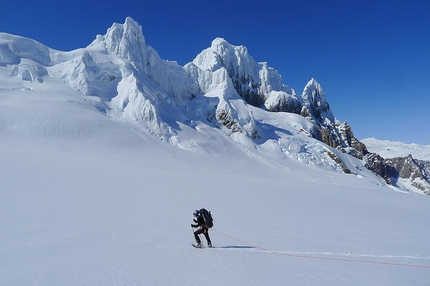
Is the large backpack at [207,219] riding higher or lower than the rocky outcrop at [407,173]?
lower

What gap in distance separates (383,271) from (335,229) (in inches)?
242

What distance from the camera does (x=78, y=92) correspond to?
4769 cm

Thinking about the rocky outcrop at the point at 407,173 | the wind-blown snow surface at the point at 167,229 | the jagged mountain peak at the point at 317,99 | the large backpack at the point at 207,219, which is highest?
the jagged mountain peak at the point at 317,99

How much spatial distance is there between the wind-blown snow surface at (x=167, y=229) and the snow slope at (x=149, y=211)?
0.06 meters

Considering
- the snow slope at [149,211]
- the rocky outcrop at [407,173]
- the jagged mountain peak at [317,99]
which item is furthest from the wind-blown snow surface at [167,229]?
the jagged mountain peak at [317,99]

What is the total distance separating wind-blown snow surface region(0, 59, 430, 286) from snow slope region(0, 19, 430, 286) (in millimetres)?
62

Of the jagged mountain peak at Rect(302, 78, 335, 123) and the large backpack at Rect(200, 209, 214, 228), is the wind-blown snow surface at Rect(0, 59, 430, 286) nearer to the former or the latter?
the large backpack at Rect(200, 209, 214, 228)

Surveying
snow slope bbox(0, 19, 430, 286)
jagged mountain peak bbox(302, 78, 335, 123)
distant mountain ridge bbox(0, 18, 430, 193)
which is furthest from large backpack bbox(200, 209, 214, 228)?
jagged mountain peak bbox(302, 78, 335, 123)

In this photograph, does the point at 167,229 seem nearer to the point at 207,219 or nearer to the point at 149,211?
the point at 207,219

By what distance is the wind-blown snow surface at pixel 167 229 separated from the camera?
7.42 meters

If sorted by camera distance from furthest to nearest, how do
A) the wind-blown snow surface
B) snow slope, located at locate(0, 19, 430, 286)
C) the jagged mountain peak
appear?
1. the jagged mountain peak
2. snow slope, located at locate(0, 19, 430, 286)
3. the wind-blown snow surface

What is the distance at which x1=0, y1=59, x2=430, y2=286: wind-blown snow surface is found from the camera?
742 centimetres

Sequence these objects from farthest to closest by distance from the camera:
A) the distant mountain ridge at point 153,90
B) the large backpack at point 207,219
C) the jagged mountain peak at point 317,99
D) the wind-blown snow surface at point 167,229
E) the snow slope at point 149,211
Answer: the jagged mountain peak at point 317,99 → the distant mountain ridge at point 153,90 → the large backpack at point 207,219 → the snow slope at point 149,211 → the wind-blown snow surface at point 167,229

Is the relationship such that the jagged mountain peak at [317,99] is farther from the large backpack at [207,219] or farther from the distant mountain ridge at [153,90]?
the large backpack at [207,219]
